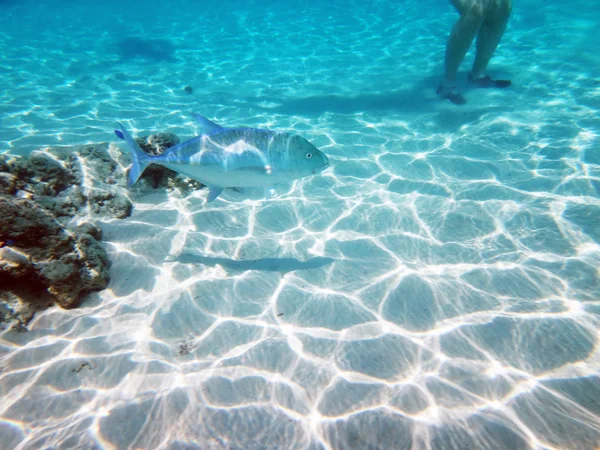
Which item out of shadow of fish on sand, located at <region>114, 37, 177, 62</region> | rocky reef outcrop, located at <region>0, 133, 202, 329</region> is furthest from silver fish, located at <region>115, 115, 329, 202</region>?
shadow of fish on sand, located at <region>114, 37, 177, 62</region>

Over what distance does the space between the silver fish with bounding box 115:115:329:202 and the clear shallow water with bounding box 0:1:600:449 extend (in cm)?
154

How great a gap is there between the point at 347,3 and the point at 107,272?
3206 centimetres

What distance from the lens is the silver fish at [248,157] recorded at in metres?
2.84

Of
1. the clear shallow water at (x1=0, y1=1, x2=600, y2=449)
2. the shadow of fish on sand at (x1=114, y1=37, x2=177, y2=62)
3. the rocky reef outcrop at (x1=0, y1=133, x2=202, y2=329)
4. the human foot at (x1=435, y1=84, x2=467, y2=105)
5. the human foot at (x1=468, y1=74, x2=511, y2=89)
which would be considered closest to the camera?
the clear shallow water at (x1=0, y1=1, x2=600, y2=449)

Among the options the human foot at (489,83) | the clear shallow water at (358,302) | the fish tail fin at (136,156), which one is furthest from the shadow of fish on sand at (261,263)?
the human foot at (489,83)

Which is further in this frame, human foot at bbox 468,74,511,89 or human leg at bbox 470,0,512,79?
human foot at bbox 468,74,511,89

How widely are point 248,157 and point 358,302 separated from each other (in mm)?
2063

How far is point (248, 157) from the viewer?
2869 millimetres

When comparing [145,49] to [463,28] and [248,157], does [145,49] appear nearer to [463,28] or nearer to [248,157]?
[463,28]

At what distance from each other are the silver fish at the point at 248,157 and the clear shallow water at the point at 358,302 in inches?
60.5

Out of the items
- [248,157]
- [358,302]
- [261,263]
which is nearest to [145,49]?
[261,263]

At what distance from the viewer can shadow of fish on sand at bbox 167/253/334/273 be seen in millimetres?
4102

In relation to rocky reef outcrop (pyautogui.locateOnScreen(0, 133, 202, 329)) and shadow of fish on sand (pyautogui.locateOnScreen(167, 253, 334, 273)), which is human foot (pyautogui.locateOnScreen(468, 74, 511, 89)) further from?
rocky reef outcrop (pyautogui.locateOnScreen(0, 133, 202, 329))

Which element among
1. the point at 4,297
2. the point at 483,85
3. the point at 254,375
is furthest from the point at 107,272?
the point at 483,85
